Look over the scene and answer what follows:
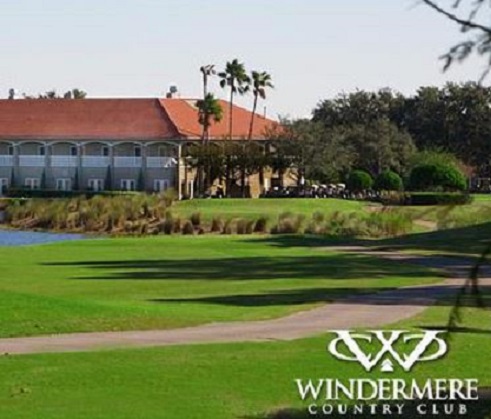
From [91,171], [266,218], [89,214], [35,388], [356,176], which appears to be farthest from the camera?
[91,171]

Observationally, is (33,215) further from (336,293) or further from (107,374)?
(107,374)

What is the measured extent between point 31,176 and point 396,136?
3227 centimetres

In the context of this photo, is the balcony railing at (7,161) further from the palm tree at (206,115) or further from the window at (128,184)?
the palm tree at (206,115)

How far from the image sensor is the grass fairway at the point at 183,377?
16422 mm

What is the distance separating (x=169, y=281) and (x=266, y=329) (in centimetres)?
1403

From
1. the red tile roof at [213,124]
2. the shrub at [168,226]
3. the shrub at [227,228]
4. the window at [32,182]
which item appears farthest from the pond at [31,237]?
the red tile roof at [213,124]

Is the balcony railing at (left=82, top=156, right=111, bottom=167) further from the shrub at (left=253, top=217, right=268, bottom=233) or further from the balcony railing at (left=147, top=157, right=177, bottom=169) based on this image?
the shrub at (left=253, top=217, right=268, bottom=233)

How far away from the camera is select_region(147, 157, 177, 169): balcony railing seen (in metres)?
115

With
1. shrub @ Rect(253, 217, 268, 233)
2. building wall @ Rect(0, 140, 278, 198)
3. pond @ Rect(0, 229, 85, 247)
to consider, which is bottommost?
pond @ Rect(0, 229, 85, 247)

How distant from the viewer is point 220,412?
16.1 meters

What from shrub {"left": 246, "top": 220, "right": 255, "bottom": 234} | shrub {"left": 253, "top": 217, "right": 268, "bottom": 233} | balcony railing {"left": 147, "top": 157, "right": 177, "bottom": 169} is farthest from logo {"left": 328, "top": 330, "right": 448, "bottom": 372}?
balcony railing {"left": 147, "top": 157, "right": 177, "bottom": 169}

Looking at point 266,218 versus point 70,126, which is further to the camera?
point 70,126

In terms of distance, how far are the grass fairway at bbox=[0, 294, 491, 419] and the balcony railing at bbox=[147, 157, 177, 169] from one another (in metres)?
92.8

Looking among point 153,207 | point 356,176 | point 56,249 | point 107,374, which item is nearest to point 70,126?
point 356,176
